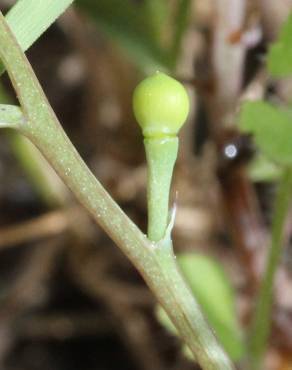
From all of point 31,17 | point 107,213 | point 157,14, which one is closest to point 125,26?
point 157,14

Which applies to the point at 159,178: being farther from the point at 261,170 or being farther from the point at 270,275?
the point at 261,170

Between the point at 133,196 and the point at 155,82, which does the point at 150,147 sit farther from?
the point at 133,196

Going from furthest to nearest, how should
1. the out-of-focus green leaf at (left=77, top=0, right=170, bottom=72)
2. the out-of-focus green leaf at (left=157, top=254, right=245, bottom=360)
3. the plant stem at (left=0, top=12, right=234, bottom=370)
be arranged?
1. the out-of-focus green leaf at (left=77, top=0, right=170, bottom=72)
2. the out-of-focus green leaf at (left=157, top=254, right=245, bottom=360)
3. the plant stem at (left=0, top=12, right=234, bottom=370)

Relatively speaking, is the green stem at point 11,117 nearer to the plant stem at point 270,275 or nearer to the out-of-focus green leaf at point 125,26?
the plant stem at point 270,275

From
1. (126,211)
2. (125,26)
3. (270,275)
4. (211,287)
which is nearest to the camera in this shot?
(270,275)

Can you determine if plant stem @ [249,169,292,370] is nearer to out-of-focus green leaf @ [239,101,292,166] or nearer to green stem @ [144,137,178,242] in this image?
out-of-focus green leaf @ [239,101,292,166]

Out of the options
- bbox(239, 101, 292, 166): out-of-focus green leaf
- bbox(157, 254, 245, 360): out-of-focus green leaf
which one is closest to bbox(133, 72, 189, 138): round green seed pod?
bbox(239, 101, 292, 166): out-of-focus green leaf
